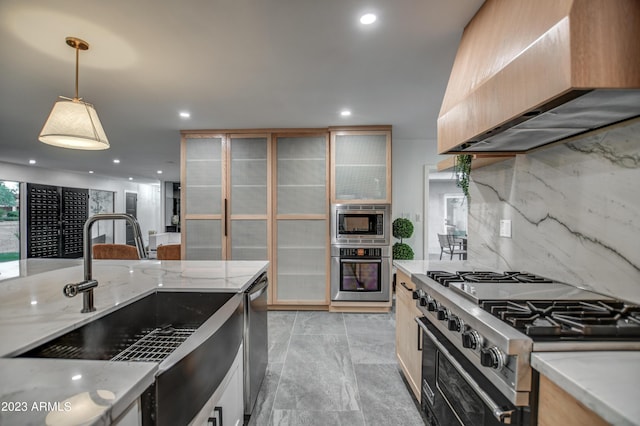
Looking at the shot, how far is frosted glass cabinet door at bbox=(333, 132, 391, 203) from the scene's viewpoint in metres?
3.77

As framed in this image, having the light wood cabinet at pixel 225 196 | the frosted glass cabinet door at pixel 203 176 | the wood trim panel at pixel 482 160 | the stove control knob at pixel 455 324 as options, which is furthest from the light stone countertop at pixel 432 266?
the frosted glass cabinet door at pixel 203 176

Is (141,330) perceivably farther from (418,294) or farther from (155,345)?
(418,294)

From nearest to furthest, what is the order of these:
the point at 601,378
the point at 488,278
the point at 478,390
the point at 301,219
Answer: the point at 601,378 → the point at 478,390 → the point at 488,278 → the point at 301,219

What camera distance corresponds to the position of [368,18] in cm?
171

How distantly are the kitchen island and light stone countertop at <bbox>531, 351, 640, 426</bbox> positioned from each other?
3.34ft

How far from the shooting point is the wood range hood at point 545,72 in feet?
2.89

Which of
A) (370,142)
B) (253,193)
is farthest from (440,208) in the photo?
(253,193)

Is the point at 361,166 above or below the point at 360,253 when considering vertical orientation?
above

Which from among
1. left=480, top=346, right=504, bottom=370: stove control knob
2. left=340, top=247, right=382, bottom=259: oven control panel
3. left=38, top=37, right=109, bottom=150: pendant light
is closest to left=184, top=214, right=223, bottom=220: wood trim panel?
left=340, top=247, right=382, bottom=259: oven control panel

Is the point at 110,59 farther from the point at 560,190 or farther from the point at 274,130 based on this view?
the point at 560,190

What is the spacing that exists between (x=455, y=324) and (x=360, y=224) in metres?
2.52

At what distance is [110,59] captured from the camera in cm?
216

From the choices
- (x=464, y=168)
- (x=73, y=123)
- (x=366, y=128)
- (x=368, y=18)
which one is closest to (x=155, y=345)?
(x=73, y=123)

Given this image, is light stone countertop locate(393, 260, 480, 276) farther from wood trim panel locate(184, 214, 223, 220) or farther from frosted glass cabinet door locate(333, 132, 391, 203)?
wood trim panel locate(184, 214, 223, 220)
